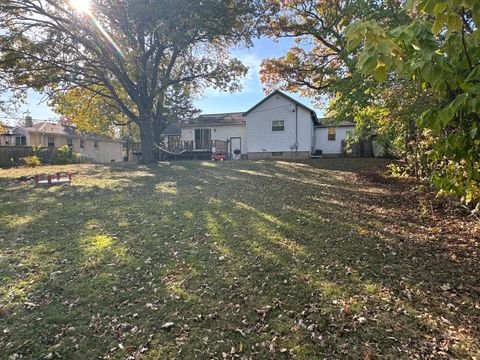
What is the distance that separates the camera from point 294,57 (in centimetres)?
1964

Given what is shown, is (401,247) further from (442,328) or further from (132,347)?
(132,347)

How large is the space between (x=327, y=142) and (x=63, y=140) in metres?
29.6

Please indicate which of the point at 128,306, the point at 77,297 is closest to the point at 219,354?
the point at 128,306

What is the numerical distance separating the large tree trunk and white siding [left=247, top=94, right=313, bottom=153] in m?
8.88

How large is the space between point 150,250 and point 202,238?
99cm

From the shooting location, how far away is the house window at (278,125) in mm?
24719

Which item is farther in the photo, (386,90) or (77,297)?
(386,90)

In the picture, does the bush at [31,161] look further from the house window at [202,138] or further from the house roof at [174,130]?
the house window at [202,138]

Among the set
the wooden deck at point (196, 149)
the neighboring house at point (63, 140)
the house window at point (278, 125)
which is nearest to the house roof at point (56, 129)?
the neighboring house at point (63, 140)

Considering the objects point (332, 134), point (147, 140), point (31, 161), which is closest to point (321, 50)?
point (332, 134)

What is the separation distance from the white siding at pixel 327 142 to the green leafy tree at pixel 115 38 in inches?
475

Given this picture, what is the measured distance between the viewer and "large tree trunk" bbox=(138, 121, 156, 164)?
762 inches

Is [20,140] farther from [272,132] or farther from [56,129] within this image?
[272,132]

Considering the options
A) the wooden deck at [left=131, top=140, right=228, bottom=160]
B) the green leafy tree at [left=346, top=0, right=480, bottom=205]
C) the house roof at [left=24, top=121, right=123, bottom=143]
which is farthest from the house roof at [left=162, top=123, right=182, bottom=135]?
the green leafy tree at [left=346, top=0, right=480, bottom=205]
